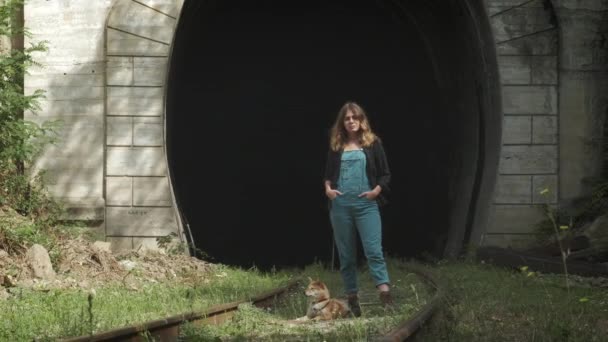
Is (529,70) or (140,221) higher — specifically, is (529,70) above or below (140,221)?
above

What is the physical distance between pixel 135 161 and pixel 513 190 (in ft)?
16.5

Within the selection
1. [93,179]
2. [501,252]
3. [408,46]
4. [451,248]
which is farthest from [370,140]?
[408,46]

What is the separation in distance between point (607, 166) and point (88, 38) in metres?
7.05

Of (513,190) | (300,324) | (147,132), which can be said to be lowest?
(300,324)

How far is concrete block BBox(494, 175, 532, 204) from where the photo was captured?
42.2 ft

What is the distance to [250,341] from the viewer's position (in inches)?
237

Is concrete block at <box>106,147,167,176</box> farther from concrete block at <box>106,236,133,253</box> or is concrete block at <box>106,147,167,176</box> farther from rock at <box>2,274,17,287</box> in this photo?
rock at <box>2,274,17,287</box>

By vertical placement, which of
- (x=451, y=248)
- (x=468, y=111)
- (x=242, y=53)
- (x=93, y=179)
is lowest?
(x=451, y=248)

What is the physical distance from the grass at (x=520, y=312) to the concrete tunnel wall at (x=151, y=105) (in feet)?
10.6

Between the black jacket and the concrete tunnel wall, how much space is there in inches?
203

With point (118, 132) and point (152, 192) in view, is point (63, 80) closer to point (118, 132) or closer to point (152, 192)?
point (118, 132)

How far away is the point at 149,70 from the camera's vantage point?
490 inches

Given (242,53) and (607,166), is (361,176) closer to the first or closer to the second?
(607,166)

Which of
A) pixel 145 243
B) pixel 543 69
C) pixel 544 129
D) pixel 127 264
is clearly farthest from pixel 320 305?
pixel 543 69
